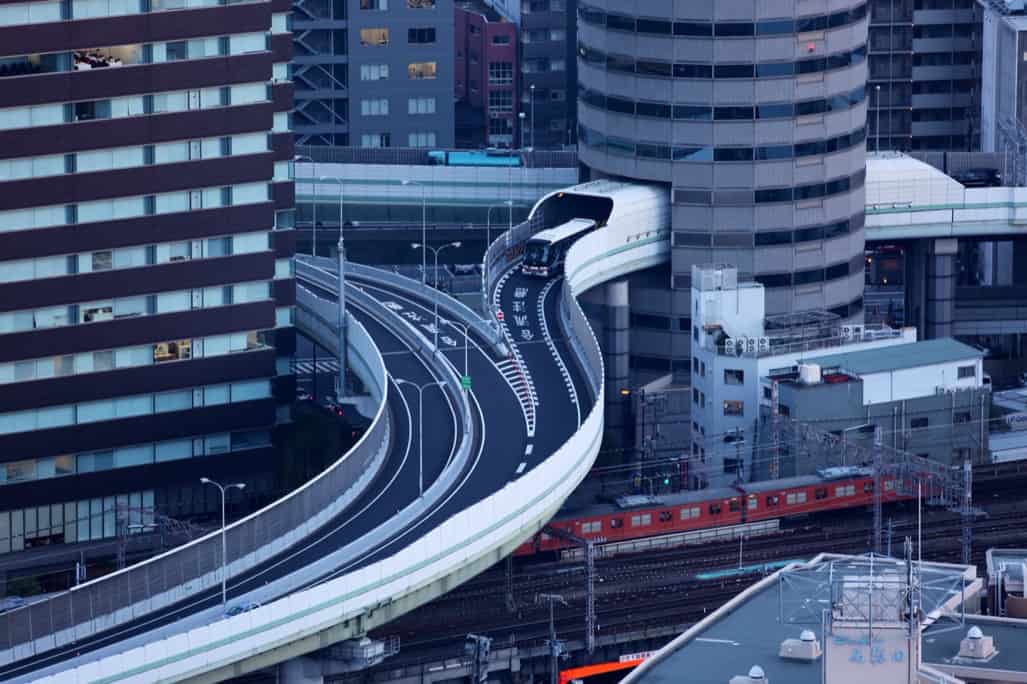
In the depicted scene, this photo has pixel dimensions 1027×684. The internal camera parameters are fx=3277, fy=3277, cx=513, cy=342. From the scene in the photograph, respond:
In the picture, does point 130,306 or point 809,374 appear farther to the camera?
point 809,374

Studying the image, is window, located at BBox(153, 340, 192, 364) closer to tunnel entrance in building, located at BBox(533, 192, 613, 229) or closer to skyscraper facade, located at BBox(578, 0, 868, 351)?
tunnel entrance in building, located at BBox(533, 192, 613, 229)

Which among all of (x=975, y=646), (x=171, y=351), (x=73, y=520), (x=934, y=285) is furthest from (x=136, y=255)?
(x=975, y=646)

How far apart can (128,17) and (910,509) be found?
44259mm

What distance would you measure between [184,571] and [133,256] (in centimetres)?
2874

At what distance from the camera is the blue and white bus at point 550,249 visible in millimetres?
171000

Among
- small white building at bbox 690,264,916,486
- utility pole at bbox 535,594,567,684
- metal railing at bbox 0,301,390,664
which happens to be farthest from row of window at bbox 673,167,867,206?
utility pole at bbox 535,594,567,684

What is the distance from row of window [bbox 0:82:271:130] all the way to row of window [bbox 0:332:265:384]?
426 inches

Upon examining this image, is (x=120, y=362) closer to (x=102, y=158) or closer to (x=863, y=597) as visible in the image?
(x=102, y=158)

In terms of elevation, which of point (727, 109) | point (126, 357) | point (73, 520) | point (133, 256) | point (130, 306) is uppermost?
point (727, 109)

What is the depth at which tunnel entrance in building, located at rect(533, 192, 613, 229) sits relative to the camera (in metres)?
174

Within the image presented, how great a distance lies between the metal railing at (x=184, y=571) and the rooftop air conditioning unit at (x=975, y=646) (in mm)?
34232

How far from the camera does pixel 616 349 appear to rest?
174 meters

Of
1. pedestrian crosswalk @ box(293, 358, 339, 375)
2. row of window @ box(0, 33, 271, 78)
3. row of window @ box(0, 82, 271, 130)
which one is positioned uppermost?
row of window @ box(0, 33, 271, 78)

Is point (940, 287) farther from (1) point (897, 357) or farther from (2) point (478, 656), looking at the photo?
(2) point (478, 656)
